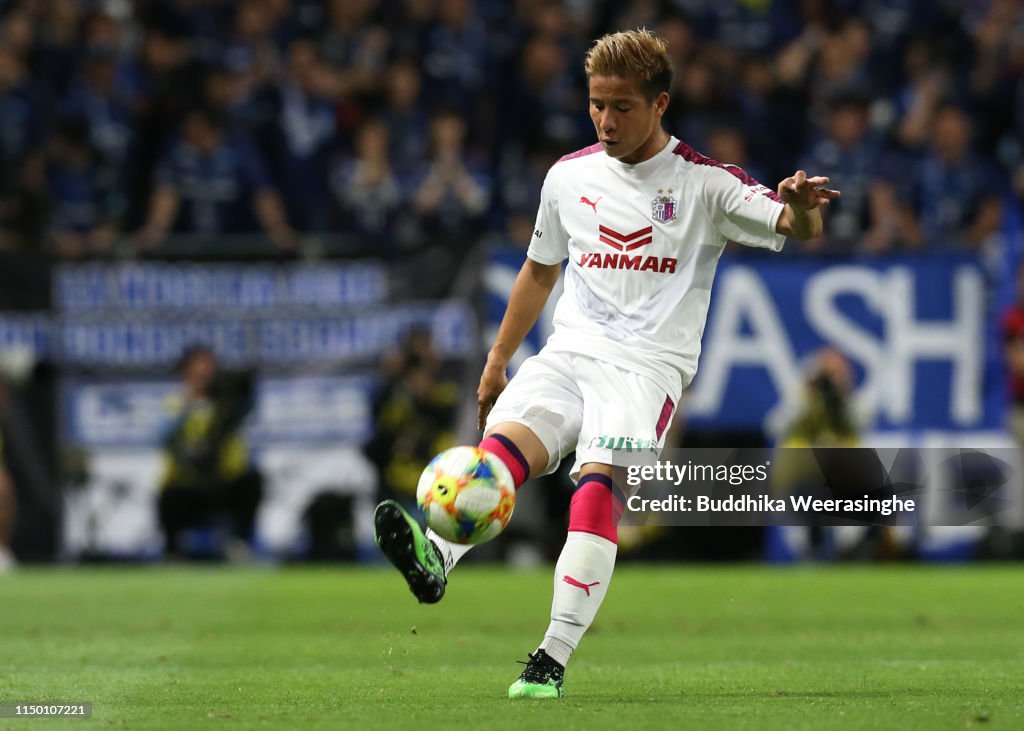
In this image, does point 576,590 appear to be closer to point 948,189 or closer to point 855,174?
point 855,174

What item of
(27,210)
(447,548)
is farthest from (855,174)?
(447,548)

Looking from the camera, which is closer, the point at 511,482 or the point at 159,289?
the point at 511,482

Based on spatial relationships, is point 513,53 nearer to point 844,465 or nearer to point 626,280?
point 844,465

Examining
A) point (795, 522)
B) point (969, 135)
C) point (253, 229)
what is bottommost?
point (795, 522)

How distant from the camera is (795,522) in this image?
48.7 ft

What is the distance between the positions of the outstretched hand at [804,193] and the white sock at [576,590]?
1.42m

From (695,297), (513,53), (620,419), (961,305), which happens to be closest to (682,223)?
(695,297)

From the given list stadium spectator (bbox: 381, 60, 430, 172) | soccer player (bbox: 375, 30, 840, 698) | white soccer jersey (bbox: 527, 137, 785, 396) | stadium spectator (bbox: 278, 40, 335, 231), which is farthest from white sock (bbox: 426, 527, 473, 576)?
stadium spectator (bbox: 381, 60, 430, 172)

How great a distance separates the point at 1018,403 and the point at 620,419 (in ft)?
33.5

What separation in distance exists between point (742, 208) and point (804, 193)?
15.0 inches

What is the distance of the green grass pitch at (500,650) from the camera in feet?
19.9

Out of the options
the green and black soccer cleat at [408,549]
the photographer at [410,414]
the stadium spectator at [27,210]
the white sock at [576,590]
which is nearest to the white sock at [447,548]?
the green and black soccer cleat at [408,549]

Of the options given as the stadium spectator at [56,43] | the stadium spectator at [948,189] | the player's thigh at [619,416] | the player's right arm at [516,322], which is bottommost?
the player's thigh at [619,416]

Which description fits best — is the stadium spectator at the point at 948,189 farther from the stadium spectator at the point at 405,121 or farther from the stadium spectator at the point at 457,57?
the stadium spectator at the point at 405,121
